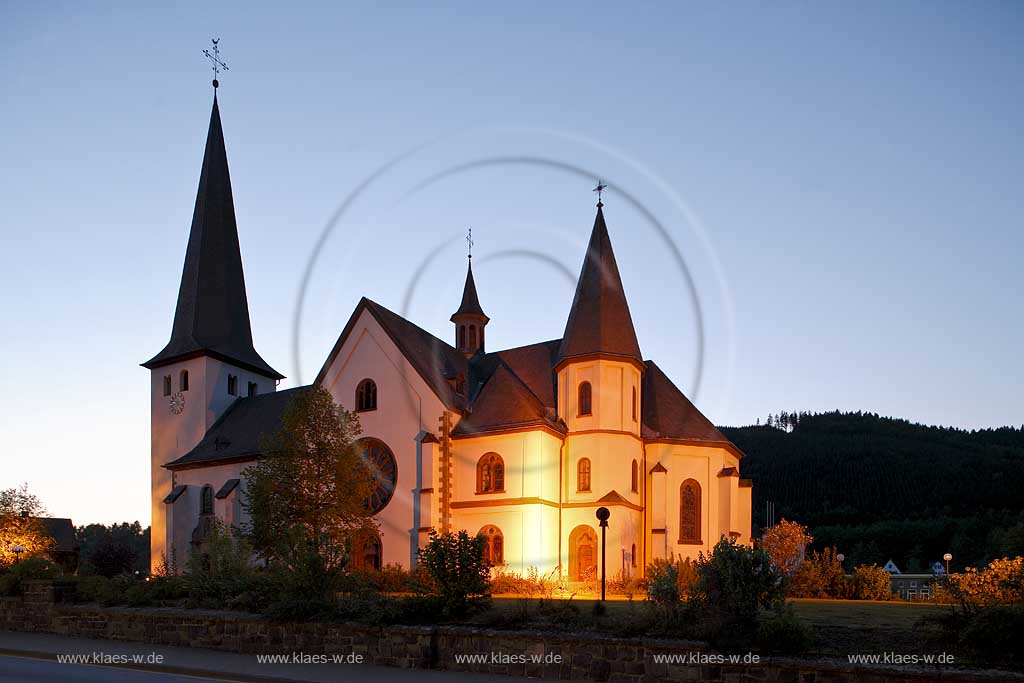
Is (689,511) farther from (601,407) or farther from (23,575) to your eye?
(23,575)

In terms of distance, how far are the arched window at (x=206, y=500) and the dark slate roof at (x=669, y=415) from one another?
24.1 metres

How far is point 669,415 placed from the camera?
144ft

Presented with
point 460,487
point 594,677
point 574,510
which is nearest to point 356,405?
point 460,487

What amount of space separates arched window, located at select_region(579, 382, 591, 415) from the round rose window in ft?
29.8

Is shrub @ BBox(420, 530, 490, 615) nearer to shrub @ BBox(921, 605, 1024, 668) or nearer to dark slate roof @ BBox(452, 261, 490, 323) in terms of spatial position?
shrub @ BBox(921, 605, 1024, 668)

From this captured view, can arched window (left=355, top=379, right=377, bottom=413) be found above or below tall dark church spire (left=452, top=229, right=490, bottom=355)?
below

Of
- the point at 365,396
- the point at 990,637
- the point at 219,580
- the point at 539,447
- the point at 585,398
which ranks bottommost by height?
the point at 219,580

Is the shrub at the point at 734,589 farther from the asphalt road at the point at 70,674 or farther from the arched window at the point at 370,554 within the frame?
the arched window at the point at 370,554

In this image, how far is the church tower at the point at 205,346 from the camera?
5269cm

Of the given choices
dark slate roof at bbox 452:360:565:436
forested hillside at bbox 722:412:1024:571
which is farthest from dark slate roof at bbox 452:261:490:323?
forested hillside at bbox 722:412:1024:571

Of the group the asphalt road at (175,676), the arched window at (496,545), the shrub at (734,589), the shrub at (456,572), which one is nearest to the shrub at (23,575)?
the asphalt road at (175,676)

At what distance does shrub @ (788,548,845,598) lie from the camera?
3397 centimetres

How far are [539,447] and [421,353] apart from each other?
27.7 ft

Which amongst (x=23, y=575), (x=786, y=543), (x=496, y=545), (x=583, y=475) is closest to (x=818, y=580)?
(x=786, y=543)
